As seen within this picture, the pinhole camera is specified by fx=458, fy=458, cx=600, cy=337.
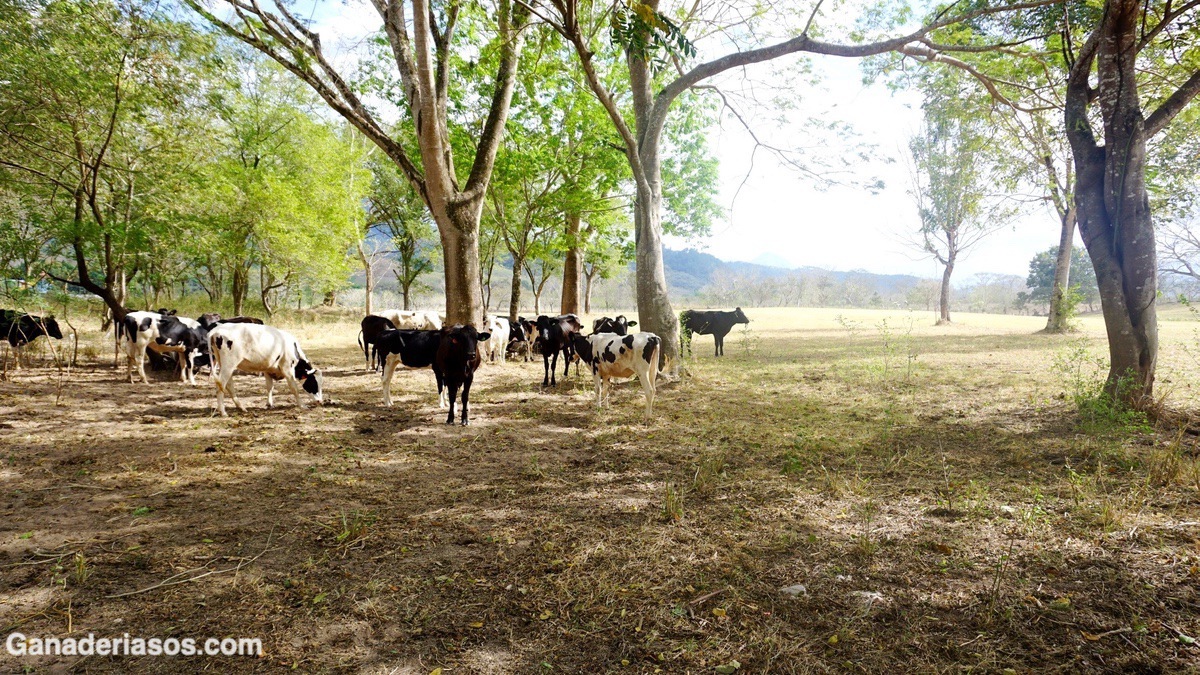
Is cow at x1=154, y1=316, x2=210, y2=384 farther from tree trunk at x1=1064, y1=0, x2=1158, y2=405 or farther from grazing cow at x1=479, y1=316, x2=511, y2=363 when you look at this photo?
tree trunk at x1=1064, y1=0, x2=1158, y2=405

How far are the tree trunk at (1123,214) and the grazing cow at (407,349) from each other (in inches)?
388

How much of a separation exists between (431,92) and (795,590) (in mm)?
10348

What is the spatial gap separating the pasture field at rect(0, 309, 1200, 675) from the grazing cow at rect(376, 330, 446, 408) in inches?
47.9

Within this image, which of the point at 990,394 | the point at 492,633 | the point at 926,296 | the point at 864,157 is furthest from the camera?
the point at 926,296

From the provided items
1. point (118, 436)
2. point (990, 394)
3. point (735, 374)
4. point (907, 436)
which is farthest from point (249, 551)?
point (990, 394)

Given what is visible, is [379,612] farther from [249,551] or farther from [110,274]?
[110,274]

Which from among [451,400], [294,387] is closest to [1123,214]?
[451,400]

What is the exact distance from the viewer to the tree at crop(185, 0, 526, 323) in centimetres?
839

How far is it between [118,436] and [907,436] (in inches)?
406

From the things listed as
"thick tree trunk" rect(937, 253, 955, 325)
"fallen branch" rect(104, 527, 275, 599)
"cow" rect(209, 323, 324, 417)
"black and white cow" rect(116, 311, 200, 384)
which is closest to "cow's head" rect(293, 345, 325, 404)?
"cow" rect(209, 323, 324, 417)

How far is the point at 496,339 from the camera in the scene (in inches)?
539

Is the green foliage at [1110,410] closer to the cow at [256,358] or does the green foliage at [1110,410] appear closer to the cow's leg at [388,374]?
the cow's leg at [388,374]

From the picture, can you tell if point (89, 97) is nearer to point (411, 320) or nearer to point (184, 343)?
point (184, 343)

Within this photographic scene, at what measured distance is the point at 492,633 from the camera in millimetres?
2598
